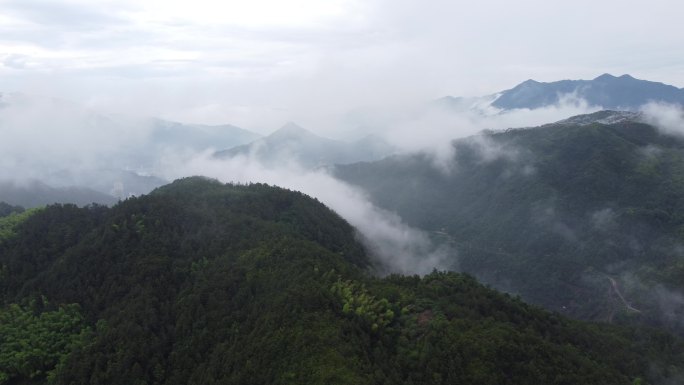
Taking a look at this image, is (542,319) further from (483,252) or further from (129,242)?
(483,252)

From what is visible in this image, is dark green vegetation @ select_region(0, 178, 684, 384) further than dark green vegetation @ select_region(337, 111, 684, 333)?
No

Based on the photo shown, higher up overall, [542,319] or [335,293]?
[335,293]

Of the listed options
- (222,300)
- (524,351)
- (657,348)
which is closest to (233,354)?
(222,300)

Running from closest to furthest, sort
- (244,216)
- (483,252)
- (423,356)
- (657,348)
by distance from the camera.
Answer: (423,356) < (657,348) < (244,216) < (483,252)

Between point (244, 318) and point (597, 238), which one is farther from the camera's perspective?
point (597, 238)

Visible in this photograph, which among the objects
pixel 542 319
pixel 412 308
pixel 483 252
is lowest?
pixel 483 252

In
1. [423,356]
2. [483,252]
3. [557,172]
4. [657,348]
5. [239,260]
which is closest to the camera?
[423,356]

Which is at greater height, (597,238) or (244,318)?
(244,318)

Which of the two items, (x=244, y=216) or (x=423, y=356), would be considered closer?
(x=423, y=356)
